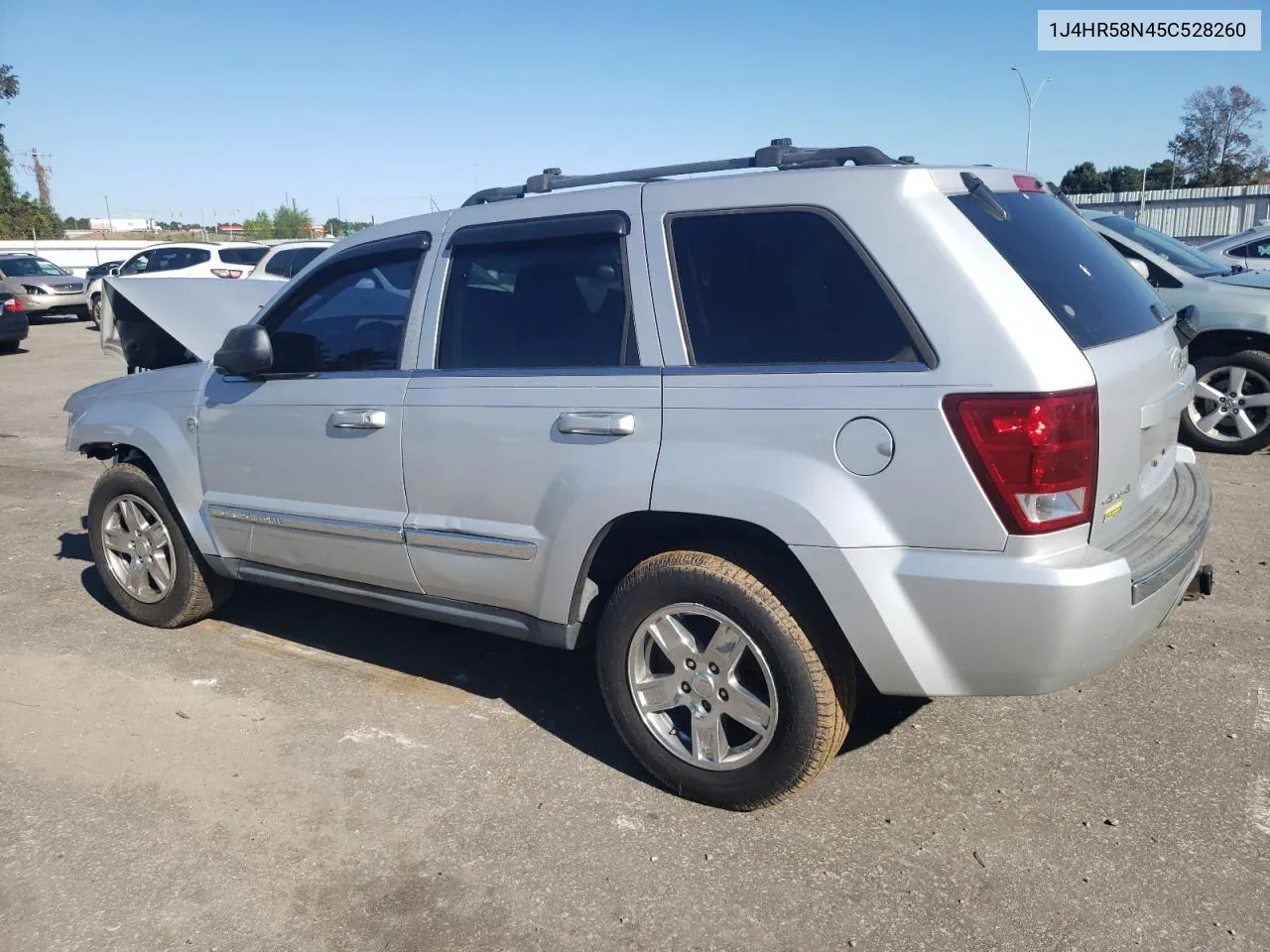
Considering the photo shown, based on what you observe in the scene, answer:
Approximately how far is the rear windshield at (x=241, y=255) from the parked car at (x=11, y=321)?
11.9 ft

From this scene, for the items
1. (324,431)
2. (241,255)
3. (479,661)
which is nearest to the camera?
(324,431)

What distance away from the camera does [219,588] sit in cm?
507

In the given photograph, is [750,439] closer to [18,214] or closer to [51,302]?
[51,302]

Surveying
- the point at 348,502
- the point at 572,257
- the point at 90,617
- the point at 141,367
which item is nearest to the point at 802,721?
the point at 572,257

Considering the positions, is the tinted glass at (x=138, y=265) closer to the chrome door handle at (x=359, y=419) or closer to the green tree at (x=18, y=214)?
the chrome door handle at (x=359, y=419)

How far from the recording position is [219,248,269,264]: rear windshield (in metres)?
20.0

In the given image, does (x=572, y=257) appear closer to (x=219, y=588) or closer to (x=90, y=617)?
(x=219, y=588)

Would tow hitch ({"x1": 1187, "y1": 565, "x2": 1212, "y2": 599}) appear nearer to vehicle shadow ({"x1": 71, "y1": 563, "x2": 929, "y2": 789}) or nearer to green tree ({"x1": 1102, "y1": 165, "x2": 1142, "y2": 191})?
vehicle shadow ({"x1": 71, "y1": 563, "x2": 929, "y2": 789})

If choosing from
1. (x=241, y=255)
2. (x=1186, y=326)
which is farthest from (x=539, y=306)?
(x=241, y=255)

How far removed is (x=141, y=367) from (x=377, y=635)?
2.13 m

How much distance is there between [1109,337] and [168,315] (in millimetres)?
4372

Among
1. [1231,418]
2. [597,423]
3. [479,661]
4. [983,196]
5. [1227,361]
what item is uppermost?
[983,196]

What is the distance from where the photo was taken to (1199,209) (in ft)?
124

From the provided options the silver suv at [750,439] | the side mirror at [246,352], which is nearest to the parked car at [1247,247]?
the silver suv at [750,439]
